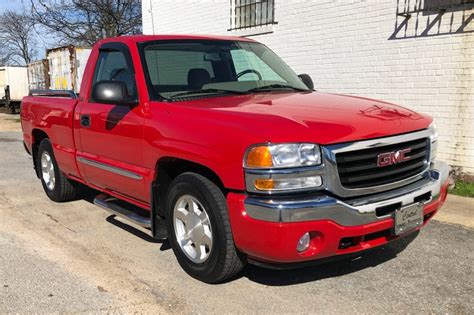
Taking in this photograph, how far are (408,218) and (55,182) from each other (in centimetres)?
438

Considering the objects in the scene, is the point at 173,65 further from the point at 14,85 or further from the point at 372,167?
the point at 14,85

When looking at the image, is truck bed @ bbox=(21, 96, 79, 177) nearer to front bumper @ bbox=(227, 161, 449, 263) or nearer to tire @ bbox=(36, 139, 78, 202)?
tire @ bbox=(36, 139, 78, 202)

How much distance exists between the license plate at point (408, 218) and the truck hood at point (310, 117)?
0.54m

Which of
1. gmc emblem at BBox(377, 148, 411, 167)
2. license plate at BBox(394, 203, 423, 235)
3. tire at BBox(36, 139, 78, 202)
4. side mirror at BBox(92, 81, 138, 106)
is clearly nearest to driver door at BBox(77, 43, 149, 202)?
side mirror at BBox(92, 81, 138, 106)

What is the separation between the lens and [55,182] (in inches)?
238

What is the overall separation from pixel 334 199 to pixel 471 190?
14.4ft

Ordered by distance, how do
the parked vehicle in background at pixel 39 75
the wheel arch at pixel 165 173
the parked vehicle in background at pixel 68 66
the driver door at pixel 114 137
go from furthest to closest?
the parked vehicle in background at pixel 39 75
the parked vehicle in background at pixel 68 66
the driver door at pixel 114 137
the wheel arch at pixel 165 173

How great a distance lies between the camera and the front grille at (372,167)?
3.12m

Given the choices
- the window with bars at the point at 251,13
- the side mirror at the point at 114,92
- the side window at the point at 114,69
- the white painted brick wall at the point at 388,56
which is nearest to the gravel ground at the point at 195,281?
the side mirror at the point at 114,92

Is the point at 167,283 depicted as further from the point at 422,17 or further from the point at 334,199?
the point at 422,17

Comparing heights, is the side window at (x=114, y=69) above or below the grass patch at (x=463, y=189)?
above

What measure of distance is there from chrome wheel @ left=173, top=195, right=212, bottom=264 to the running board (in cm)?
41

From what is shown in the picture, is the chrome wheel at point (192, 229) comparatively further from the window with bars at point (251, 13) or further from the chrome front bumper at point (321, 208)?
the window with bars at point (251, 13)

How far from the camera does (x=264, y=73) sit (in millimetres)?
4727
